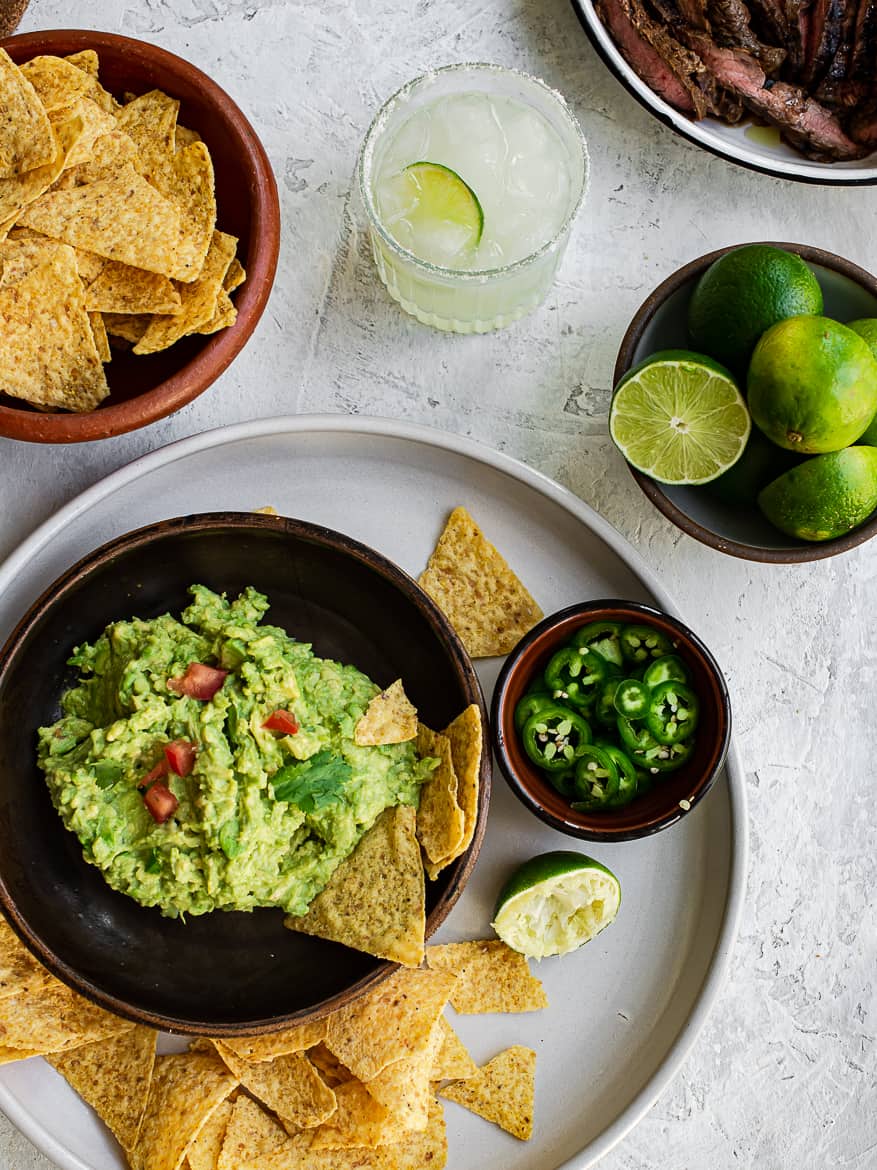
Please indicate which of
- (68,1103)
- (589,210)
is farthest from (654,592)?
(68,1103)

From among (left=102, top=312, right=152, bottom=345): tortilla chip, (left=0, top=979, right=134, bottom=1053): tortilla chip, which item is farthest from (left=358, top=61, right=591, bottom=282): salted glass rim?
(left=0, top=979, right=134, bottom=1053): tortilla chip

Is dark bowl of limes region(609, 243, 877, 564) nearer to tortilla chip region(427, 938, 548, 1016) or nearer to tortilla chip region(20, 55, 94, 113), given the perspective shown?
tortilla chip region(427, 938, 548, 1016)

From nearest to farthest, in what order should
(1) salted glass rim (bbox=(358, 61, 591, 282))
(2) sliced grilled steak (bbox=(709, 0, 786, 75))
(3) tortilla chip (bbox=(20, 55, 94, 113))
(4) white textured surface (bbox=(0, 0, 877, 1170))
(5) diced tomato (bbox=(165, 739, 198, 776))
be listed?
(5) diced tomato (bbox=(165, 739, 198, 776)) → (3) tortilla chip (bbox=(20, 55, 94, 113)) → (1) salted glass rim (bbox=(358, 61, 591, 282)) → (2) sliced grilled steak (bbox=(709, 0, 786, 75)) → (4) white textured surface (bbox=(0, 0, 877, 1170))

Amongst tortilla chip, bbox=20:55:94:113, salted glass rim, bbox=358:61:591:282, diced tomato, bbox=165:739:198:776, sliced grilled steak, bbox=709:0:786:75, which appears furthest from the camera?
sliced grilled steak, bbox=709:0:786:75

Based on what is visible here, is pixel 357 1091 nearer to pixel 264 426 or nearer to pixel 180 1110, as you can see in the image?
pixel 180 1110

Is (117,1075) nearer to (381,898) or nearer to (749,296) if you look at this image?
(381,898)

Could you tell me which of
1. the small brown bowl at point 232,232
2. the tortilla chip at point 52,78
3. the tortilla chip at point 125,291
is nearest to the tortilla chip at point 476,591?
the small brown bowl at point 232,232

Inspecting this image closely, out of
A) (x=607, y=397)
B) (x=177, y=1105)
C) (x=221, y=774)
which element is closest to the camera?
(x=221, y=774)

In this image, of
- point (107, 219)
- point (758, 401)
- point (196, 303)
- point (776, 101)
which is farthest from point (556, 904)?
point (776, 101)
